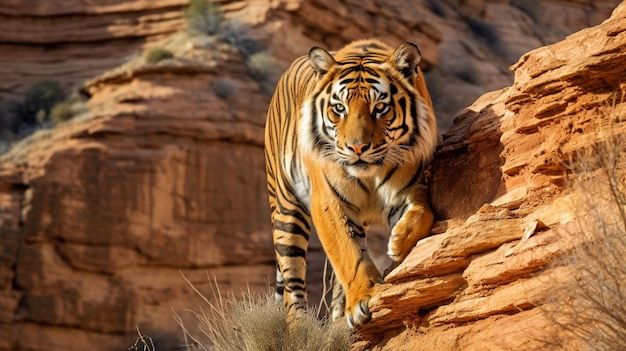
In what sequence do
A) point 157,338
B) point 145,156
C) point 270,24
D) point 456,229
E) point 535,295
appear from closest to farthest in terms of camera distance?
point 535,295 → point 456,229 → point 157,338 → point 145,156 → point 270,24

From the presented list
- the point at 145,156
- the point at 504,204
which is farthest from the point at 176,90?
the point at 504,204

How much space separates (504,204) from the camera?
20.4ft

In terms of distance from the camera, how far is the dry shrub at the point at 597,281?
4445 mm

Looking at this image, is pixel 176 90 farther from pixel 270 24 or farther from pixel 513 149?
pixel 513 149

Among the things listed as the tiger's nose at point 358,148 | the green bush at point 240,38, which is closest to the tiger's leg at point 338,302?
the tiger's nose at point 358,148

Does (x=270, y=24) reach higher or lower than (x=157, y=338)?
higher

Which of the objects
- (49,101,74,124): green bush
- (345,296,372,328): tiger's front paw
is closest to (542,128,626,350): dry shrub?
(345,296,372,328): tiger's front paw

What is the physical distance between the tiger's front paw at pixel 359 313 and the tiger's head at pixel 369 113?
0.84 metres

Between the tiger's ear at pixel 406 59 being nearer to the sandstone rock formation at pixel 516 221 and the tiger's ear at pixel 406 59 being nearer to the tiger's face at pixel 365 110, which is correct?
the tiger's face at pixel 365 110

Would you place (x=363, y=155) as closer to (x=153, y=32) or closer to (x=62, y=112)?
(x=62, y=112)

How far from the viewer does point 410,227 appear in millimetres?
6672

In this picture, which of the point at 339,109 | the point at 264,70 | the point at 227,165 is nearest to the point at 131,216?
the point at 227,165

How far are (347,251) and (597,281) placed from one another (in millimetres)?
2491

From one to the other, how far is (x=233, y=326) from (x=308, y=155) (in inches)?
53.7
